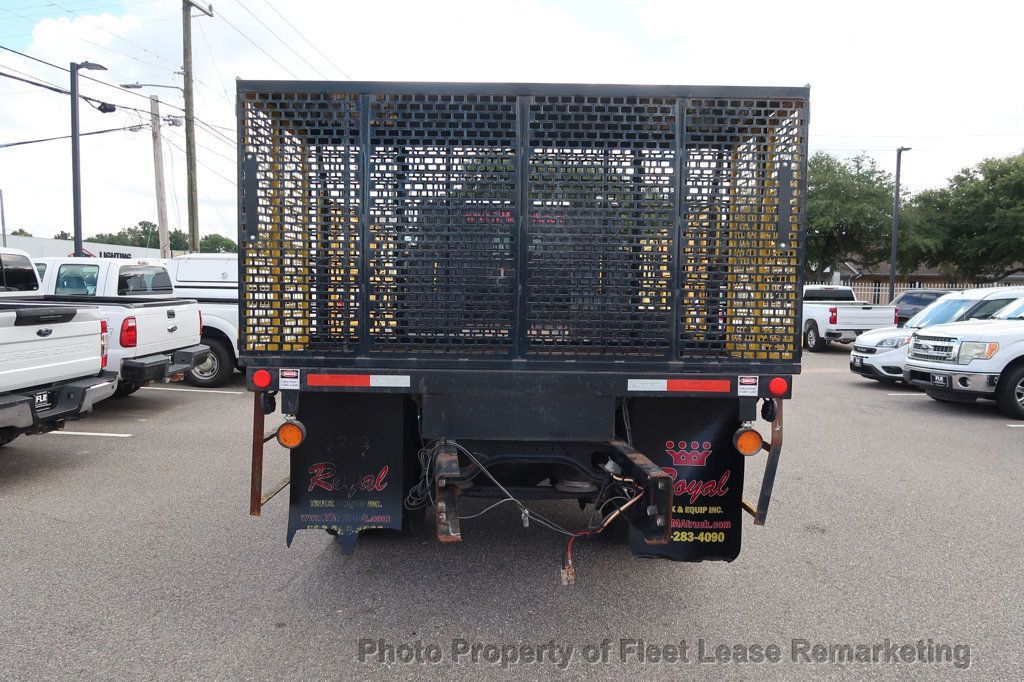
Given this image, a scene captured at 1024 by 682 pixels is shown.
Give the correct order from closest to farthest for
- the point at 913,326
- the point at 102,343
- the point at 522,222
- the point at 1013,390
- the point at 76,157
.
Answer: the point at 522,222
the point at 102,343
the point at 1013,390
the point at 913,326
the point at 76,157

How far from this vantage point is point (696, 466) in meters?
3.93

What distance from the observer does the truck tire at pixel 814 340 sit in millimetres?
19484

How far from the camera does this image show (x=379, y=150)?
3623 millimetres

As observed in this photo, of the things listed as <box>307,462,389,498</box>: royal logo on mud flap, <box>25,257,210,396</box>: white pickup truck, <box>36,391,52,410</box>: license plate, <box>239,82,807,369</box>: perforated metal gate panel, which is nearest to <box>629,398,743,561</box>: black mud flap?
<box>239,82,807,369</box>: perforated metal gate panel

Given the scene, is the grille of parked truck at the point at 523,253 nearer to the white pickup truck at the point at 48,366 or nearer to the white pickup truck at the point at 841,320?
the white pickup truck at the point at 48,366

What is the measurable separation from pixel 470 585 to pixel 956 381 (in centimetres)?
843

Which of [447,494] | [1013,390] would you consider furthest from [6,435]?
[1013,390]

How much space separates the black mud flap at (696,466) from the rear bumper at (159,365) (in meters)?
6.97

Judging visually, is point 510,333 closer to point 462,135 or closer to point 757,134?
point 462,135

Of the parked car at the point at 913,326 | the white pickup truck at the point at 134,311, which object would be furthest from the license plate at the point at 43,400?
the parked car at the point at 913,326

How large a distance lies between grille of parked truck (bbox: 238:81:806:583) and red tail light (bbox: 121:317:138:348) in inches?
231

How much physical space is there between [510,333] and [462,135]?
1055mm

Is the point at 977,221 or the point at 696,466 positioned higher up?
the point at 977,221

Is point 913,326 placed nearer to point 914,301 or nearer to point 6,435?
point 914,301
